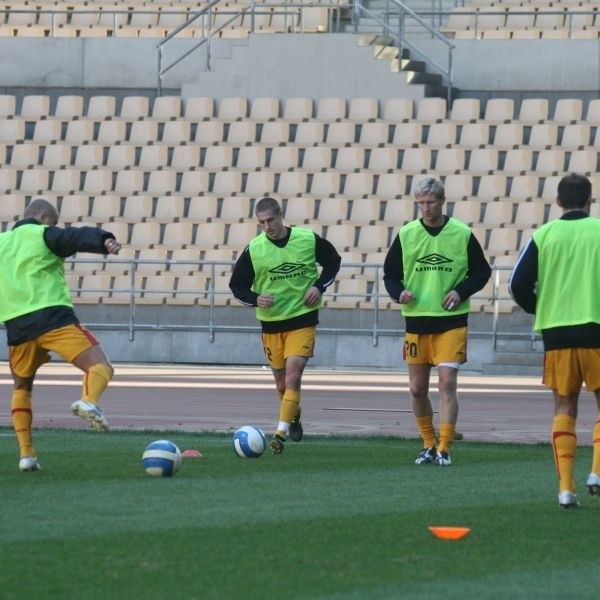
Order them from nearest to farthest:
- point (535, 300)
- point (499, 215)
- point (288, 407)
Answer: point (535, 300), point (288, 407), point (499, 215)

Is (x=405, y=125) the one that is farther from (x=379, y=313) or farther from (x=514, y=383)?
(x=514, y=383)

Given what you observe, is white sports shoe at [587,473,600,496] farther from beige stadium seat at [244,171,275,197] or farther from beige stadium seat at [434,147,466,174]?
beige stadium seat at [244,171,275,197]

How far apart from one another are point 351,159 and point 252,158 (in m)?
1.81

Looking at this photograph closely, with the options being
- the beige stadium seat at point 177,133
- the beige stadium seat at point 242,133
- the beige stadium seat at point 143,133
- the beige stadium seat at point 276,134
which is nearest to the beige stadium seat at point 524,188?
the beige stadium seat at point 276,134

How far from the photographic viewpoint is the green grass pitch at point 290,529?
22.9 feet

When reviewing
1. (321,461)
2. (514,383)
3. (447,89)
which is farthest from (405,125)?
(321,461)

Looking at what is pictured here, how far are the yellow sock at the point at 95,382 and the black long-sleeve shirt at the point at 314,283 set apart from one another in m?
2.55

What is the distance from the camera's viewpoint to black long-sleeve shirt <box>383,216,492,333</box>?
12.5m

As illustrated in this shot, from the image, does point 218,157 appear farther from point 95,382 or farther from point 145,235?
point 95,382

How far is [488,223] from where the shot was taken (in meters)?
28.2

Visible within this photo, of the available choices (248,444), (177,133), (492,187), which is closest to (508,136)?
(492,187)

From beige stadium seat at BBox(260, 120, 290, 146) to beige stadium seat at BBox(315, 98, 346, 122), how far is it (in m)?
0.64

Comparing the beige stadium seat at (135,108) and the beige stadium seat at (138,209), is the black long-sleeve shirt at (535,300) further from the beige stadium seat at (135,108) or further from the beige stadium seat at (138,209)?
the beige stadium seat at (135,108)

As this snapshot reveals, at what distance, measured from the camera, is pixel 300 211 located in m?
29.2
